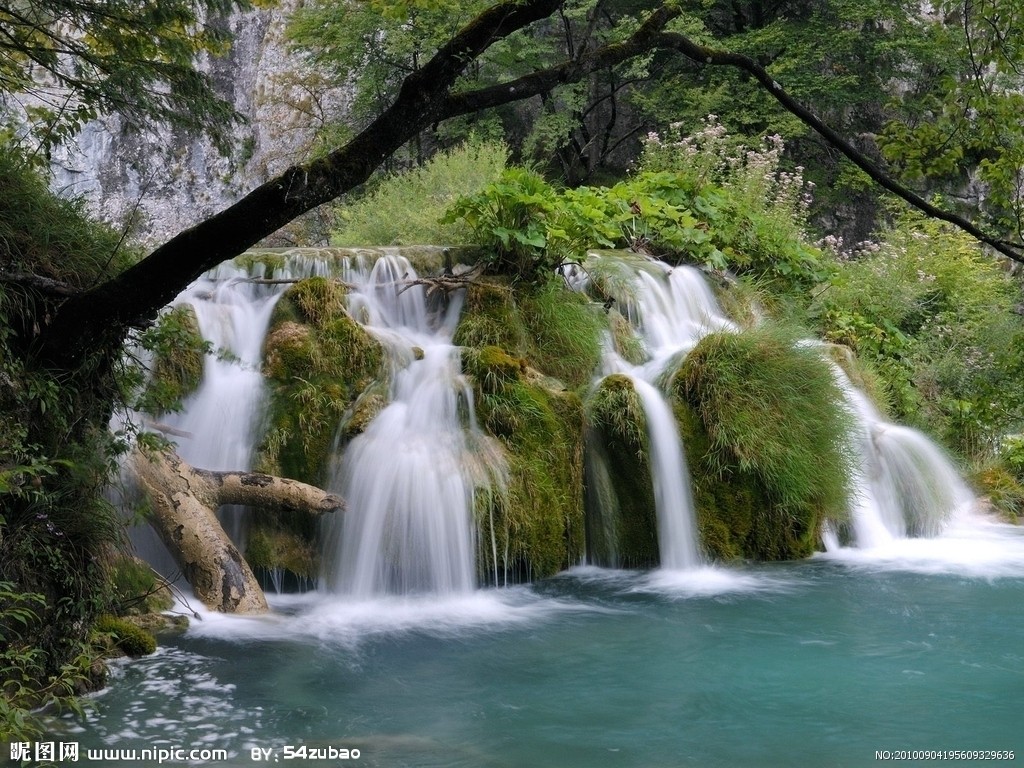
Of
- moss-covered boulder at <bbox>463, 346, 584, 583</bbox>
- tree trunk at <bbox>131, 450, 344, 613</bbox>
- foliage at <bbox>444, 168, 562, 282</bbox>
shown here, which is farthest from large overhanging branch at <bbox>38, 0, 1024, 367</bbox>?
foliage at <bbox>444, 168, 562, 282</bbox>

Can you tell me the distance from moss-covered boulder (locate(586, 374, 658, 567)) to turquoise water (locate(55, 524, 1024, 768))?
44 cm

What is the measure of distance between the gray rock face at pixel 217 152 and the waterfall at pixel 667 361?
14792mm

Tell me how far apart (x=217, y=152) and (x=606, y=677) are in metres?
21.3

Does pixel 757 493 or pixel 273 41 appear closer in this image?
pixel 757 493

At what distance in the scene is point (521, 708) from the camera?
4.69 meters

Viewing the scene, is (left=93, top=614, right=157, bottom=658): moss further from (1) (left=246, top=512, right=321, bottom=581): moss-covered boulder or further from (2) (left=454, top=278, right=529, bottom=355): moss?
(2) (left=454, top=278, right=529, bottom=355): moss

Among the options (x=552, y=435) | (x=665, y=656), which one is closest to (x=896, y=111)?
(x=552, y=435)

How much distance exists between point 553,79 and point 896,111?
59.0 feet

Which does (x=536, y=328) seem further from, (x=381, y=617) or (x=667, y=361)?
(x=381, y=617)

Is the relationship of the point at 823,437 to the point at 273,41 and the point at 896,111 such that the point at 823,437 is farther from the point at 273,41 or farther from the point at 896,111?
the point at 273,41

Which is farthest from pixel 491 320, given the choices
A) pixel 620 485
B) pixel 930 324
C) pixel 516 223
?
pixel 930 324

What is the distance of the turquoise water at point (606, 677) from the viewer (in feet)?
14.0

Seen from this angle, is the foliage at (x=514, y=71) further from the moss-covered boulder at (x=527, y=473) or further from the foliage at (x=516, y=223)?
the moss-covered boulder at (x=527, y=473)

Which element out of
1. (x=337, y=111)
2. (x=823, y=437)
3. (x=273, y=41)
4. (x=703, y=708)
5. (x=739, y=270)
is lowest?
(x=703, y=708)
